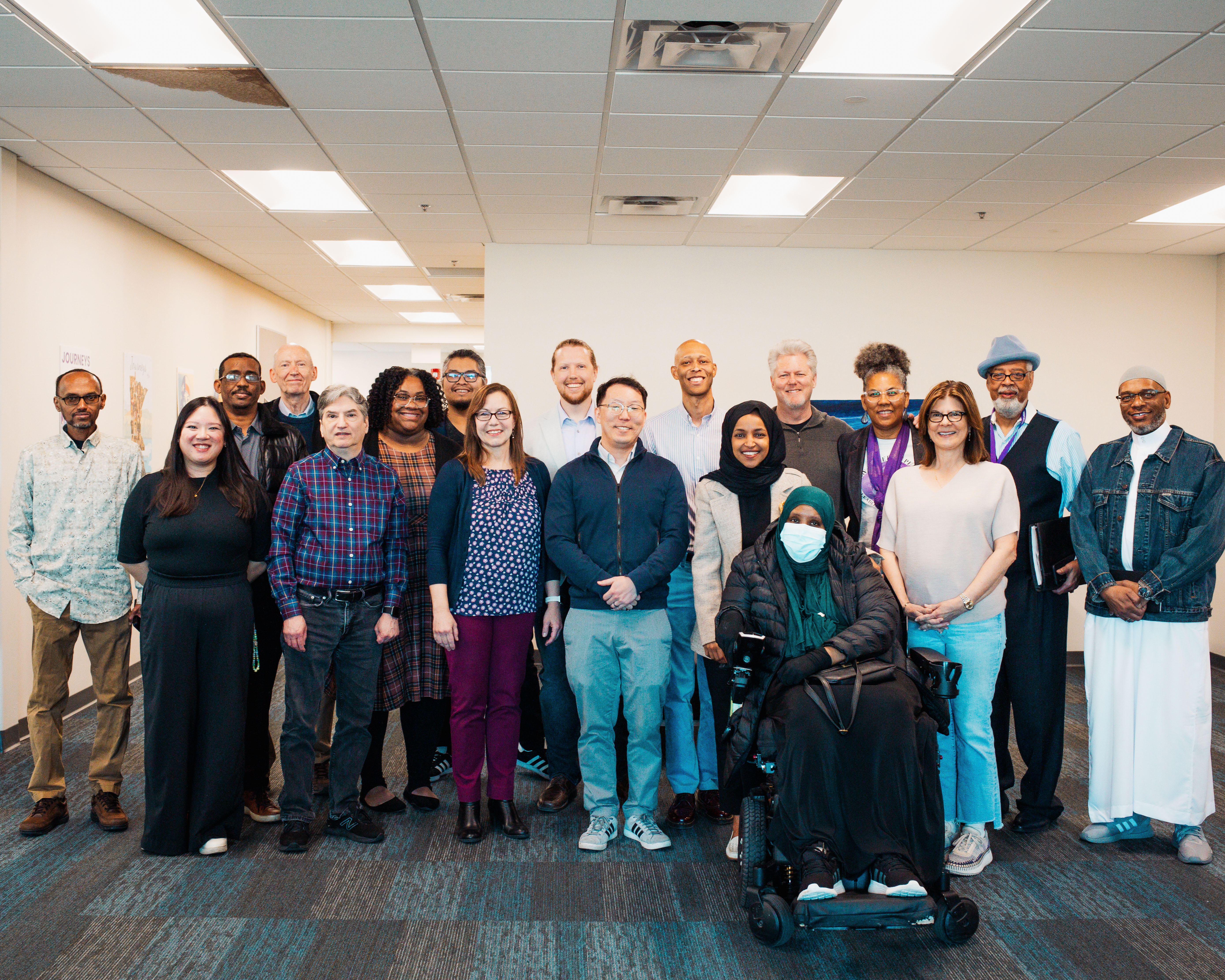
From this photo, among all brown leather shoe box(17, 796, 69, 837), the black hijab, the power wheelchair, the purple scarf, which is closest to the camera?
the power wheelchair

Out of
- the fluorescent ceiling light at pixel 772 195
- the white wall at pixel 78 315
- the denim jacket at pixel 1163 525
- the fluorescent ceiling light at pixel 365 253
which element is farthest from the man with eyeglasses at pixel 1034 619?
the fluorescent ceiling light at pixel 365 253

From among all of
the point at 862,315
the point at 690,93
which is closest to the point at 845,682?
the point at 690,93

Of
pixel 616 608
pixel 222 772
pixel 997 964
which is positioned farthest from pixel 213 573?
pixel 997 964

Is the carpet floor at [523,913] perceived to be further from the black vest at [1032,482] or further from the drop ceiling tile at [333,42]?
the drop ceiling tile at [333,42]

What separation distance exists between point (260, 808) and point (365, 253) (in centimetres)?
490

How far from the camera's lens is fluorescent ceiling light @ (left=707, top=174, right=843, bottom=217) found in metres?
5.06

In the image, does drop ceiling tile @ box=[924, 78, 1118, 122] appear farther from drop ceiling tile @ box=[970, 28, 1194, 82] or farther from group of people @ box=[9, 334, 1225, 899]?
group of people @ box=[9, 334, 1225, 899]

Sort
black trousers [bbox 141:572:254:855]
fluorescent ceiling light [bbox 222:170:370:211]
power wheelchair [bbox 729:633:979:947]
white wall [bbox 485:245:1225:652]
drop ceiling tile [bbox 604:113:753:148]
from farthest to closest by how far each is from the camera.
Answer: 1. white wall [bbox 485:245:1225:652]
2. fluorescent ceiling light [bbox 222:170:370:211]
3. drop ceiling tile [bbox 604:113:753:148]
4. black trousers [bbox 141:572:254:855]
5. power wheelchair [bbox 729:633:979:947]

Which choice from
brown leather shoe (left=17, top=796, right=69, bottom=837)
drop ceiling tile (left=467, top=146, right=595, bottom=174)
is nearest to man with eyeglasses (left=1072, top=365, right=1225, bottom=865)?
drop ceiling tile (left=467, top=146, right=595, bottom=174)

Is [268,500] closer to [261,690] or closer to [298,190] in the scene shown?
[261,690]

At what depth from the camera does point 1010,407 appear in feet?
11.4

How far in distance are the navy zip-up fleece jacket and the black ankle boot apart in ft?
2.82

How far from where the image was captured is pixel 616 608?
10.00 ft

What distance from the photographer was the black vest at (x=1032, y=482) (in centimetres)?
338
